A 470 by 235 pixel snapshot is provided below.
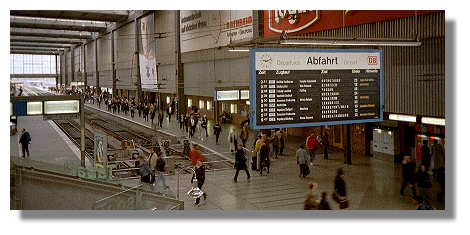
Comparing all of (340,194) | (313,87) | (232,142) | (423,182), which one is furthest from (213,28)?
(423,182)

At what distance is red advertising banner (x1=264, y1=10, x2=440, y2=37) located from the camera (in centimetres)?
1295

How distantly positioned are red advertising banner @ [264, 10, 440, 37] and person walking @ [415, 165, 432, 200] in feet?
13.6

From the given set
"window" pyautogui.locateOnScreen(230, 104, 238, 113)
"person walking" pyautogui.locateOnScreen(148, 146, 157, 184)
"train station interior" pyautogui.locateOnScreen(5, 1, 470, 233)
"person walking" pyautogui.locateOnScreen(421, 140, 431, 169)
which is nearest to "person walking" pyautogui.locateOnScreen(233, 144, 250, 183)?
"train station interior" pyautogui.locateOnScreen(5, 1, 470, 233)

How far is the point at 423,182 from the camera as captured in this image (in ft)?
31.6

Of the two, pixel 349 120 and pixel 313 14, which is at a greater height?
pixel 313 14

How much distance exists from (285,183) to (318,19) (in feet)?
17.3

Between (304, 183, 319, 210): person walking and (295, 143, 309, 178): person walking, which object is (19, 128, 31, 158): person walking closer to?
(304, 183, 319, 210): person walking

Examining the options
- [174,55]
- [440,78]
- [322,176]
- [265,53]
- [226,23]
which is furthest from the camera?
[174,55]

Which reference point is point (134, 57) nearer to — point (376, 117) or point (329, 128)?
point (329, 128)

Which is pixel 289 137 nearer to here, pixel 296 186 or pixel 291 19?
pixel 291 19

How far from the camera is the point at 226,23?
72.9ft

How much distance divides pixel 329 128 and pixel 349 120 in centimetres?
844

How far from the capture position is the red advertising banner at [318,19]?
12952 mm
